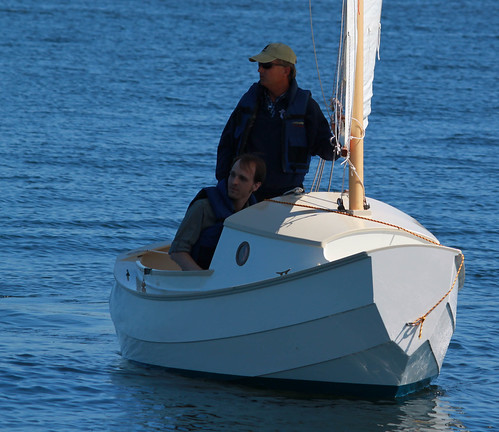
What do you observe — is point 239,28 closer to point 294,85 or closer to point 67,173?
point 67,173

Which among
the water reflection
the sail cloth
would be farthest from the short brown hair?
the water reflection

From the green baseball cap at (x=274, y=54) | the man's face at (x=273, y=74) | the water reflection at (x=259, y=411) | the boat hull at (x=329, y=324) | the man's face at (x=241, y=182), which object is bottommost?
the water reflection at (x=259, y=411)

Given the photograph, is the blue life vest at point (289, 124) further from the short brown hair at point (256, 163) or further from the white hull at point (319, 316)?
the white hull at point (319, 316)

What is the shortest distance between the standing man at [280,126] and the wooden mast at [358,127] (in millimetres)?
399

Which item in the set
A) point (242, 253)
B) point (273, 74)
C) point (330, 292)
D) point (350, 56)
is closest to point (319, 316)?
point (330, 292)

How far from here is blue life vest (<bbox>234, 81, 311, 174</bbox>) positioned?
8.70 meters

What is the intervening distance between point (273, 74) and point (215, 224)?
4.36 ft

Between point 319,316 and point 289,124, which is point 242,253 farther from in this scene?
point 289,124

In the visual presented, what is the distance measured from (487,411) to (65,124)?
16.6 m

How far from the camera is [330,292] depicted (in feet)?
24.8

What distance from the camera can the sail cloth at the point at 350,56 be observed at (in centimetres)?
791

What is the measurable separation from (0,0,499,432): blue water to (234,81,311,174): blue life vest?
1.98 metres

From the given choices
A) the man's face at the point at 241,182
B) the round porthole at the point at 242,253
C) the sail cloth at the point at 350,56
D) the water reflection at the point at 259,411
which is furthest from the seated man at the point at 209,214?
the water reflection at the point at 259,411

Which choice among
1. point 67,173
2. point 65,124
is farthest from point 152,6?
point 67,173
